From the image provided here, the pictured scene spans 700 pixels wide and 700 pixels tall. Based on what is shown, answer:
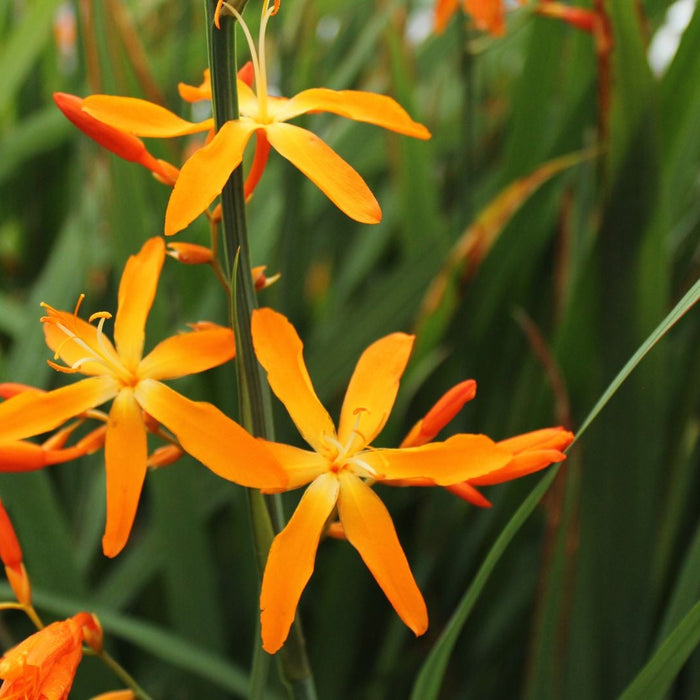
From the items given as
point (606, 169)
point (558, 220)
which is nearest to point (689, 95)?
point (606, 169)

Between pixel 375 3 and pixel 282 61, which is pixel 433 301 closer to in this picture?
pixel 282 61

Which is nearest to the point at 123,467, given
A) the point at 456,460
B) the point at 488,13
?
the point at 456,460

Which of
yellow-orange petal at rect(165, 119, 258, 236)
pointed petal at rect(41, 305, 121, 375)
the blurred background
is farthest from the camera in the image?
the blurred background

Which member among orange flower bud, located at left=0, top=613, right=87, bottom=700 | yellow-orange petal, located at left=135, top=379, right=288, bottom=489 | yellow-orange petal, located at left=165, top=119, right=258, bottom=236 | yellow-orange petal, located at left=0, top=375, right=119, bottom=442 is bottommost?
orange flower bud, located at left=0, top=613, right=87, bottom=700

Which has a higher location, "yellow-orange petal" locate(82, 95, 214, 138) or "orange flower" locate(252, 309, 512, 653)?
"yellow-orange petal" locate(82, 95, 214, 138)

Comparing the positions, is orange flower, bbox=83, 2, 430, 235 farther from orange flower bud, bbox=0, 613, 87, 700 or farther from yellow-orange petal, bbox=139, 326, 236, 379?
orange flower bud, bbox=0, 613, 87, 700

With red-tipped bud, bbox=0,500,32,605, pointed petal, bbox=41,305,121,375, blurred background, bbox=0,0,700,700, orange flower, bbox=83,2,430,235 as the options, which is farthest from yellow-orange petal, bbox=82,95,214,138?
blurred background, bbox=0,0,700,700

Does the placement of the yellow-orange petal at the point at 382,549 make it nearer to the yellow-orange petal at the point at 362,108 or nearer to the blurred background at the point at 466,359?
the yellow-orange petal at the point at 362,108
